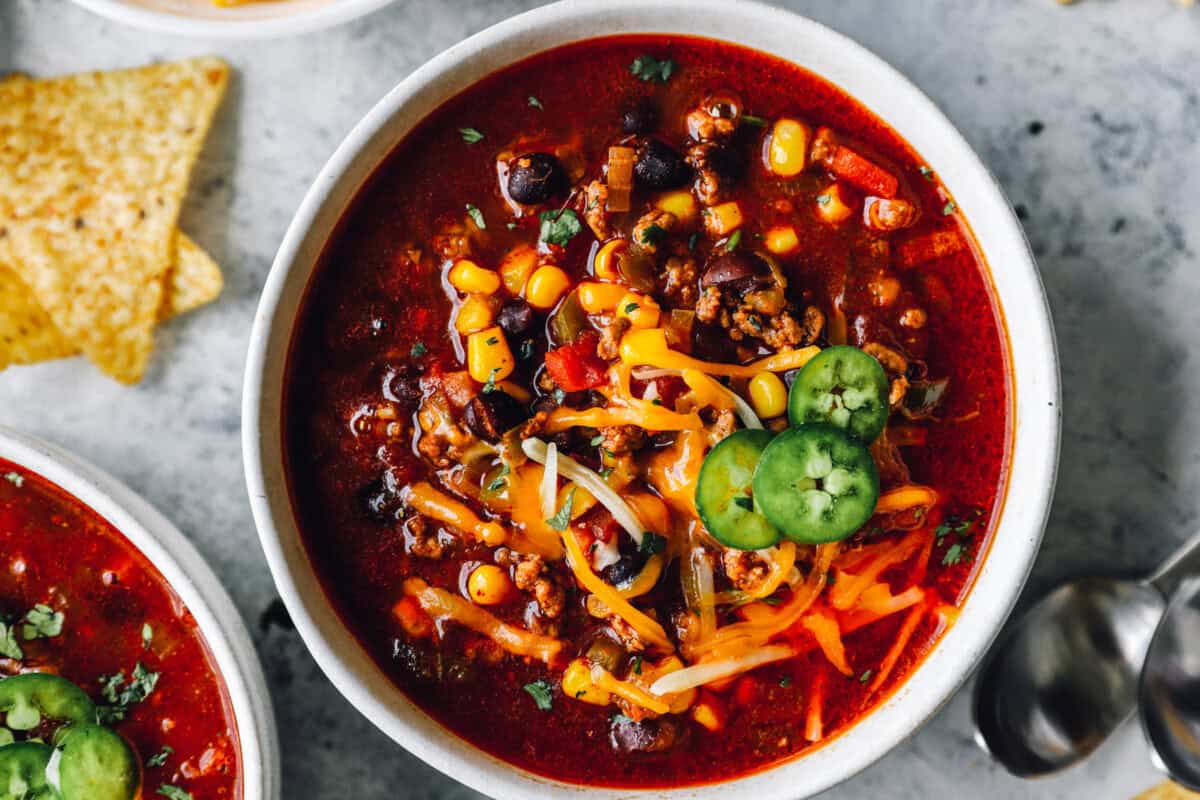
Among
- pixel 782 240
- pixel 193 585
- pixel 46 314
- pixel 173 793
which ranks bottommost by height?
pixel 173 793

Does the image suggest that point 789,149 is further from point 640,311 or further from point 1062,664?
point 1062,664

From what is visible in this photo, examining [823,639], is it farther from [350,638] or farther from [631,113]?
[631,113]

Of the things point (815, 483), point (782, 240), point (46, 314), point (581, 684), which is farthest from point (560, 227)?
point (46, 314)

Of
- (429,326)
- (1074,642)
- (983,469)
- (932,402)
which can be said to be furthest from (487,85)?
(1074,642)

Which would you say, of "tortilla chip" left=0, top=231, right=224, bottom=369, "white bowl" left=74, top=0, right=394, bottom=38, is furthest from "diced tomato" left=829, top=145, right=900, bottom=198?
"tortilla chip" left=0, top=231, right=224, bottom=369

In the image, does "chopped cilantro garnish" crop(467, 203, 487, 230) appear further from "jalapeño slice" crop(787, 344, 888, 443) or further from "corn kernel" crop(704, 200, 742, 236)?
"jalapeño slice" crop(787, 344, 888, 443)

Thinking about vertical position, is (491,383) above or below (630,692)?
above
